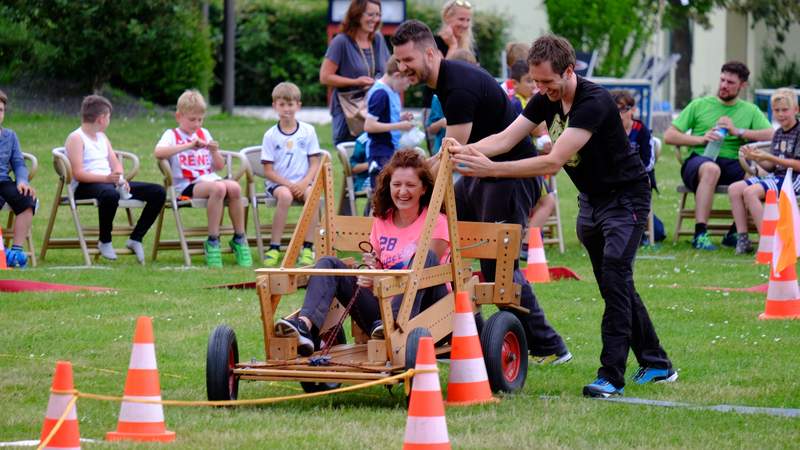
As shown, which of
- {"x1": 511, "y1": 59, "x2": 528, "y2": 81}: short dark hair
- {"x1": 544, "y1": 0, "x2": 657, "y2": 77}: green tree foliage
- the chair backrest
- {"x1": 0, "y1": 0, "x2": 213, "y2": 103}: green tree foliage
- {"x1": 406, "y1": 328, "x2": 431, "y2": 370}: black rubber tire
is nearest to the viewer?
{"x1": 406, "y1": 328, "x2": 431, "y2": 370}: black rubber tire

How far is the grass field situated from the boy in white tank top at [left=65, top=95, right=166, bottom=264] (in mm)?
312

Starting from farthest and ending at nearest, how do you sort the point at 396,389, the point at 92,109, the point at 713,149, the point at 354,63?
the point at 713,149, the point at 354,63, the point at 92,109, the point at 396,389

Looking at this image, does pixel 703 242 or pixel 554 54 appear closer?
pixel 554 54

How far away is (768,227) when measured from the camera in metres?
12.4

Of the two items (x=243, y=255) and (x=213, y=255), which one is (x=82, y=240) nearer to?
(x=213, y=255)

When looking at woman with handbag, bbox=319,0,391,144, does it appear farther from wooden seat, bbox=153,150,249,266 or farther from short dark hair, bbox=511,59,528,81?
short dark hair, bbox=511,59,528,81

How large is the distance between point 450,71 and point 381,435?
97.2 inches

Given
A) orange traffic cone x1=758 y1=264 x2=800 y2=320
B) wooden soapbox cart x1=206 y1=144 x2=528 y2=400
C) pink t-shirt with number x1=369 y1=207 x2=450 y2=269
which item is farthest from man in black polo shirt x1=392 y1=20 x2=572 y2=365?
orange traffic cone x1=758 y1=264 x2=800 y2=320

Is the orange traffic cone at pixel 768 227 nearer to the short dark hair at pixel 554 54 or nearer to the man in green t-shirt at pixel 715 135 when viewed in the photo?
the man in green t-shirt at pixel 715 135

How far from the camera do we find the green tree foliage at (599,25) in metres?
28.8

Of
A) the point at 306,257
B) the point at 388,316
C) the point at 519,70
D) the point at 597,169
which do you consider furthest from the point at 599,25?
the point at 388,316

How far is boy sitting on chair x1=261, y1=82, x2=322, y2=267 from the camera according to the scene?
1341 cm

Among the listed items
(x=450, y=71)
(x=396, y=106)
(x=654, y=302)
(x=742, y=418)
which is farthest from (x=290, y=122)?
(x=742, y=418)

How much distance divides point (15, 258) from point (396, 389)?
20.8 ft
